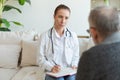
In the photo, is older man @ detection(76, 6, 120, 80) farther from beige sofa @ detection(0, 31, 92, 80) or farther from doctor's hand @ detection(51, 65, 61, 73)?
beige sofa @ detection(0, 31, 92, 80)

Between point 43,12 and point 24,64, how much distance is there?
101 cm

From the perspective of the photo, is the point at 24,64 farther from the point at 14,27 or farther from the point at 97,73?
the point at 97,73

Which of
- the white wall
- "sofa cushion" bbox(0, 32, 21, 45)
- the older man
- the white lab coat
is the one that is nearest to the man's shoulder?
the older man

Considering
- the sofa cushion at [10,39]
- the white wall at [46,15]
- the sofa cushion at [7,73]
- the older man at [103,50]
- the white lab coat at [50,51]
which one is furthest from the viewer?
the white wall at [46,15]

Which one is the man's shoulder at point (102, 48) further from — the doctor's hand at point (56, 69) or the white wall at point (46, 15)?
the white wall at point (46, 15)

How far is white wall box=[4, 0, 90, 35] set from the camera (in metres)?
3.63

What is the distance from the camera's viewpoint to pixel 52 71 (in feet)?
7.41

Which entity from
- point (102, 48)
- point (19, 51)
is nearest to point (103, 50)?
point (102, 48)

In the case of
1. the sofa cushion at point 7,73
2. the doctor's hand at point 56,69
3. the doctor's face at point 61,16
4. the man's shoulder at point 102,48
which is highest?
the doctor's face at point 61,16

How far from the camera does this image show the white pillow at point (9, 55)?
301 centimetres

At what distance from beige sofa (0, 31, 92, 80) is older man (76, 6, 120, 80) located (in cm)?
171

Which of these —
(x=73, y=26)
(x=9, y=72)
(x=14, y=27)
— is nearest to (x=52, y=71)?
(x=9, y=72)

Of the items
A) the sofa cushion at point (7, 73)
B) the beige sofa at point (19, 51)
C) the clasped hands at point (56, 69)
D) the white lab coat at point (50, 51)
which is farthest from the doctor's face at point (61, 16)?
the sofa cushion at point (7, 73)

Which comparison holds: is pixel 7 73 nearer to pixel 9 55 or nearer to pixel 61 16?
pixel 9 55
